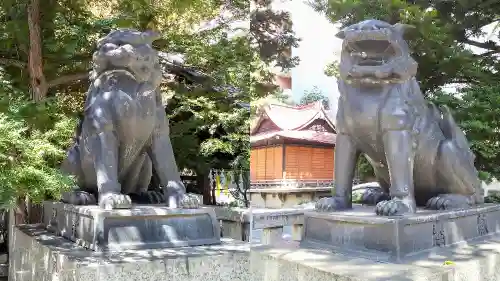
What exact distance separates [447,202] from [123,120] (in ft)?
5.42

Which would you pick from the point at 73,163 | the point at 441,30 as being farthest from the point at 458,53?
the point at 73,163

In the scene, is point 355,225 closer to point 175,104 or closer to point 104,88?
point 104,88

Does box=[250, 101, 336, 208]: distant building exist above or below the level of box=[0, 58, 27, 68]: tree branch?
below

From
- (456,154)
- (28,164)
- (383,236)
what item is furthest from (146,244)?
(456,154)

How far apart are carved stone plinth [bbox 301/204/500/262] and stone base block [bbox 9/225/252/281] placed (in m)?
0.41

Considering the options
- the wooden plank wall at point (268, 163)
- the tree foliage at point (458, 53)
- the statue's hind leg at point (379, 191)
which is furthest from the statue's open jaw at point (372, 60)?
the tree foliage at point (458, 53)

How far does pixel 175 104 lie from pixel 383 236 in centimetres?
428

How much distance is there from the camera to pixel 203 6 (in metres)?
5.09

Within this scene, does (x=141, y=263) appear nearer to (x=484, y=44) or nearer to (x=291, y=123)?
(x=291, y=123)

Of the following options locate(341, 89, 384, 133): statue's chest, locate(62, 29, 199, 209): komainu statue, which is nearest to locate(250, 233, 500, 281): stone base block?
locate(341, 89, 384, 133): statue's chest

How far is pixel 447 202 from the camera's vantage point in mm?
2146

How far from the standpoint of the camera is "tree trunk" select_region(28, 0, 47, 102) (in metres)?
4.07

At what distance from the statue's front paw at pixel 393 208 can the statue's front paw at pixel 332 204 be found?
207 mm

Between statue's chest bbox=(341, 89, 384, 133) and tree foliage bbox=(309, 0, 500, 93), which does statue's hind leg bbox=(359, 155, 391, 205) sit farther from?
tree foliage bbox=(309, 0, 500, 93)
